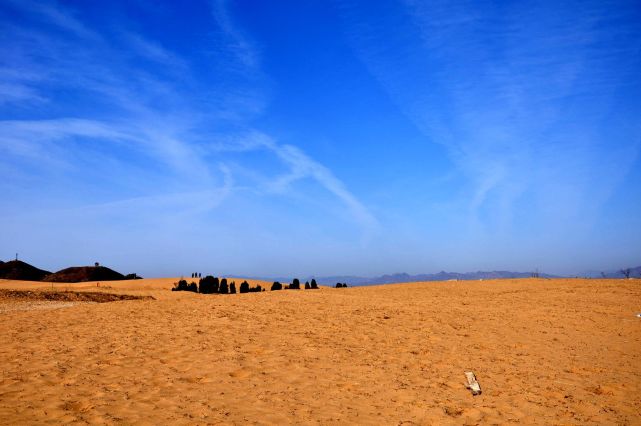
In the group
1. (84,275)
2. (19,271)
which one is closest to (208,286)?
(84,275)

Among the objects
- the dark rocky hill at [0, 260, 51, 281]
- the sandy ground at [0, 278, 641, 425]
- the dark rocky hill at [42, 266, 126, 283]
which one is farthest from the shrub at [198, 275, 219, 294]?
the dark rocky hill at [0, 260, 51, 281]

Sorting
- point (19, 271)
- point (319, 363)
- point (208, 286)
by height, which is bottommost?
point (319, 363)

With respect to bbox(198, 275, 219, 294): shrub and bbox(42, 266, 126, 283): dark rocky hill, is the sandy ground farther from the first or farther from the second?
bbox(42, 266, 126, 283): dark rocky hill

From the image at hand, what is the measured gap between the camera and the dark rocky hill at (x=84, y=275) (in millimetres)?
43688

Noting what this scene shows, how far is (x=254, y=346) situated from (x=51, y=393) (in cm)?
468

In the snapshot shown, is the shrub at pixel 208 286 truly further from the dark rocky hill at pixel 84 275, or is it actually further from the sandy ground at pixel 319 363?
the dark rocky hill at pixel 84 275

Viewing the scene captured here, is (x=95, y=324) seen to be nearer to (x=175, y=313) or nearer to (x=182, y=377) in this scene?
(x=175, y=313)

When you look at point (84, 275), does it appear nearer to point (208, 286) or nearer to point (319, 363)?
point (208, 286)

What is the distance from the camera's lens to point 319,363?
10.2 m

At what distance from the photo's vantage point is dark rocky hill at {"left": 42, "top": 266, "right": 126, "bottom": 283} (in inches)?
1720

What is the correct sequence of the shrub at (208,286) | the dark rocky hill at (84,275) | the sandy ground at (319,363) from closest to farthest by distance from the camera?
the sandy ground at (319,363)
the shrub at (208,286)
the dark rocky hill at (84,275)

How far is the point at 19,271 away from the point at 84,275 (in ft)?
21.6

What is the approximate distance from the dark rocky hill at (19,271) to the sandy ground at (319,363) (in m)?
31.6

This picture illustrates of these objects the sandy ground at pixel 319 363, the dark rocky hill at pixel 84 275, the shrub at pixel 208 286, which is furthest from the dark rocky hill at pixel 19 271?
the sandy ground at pixel 319 363
